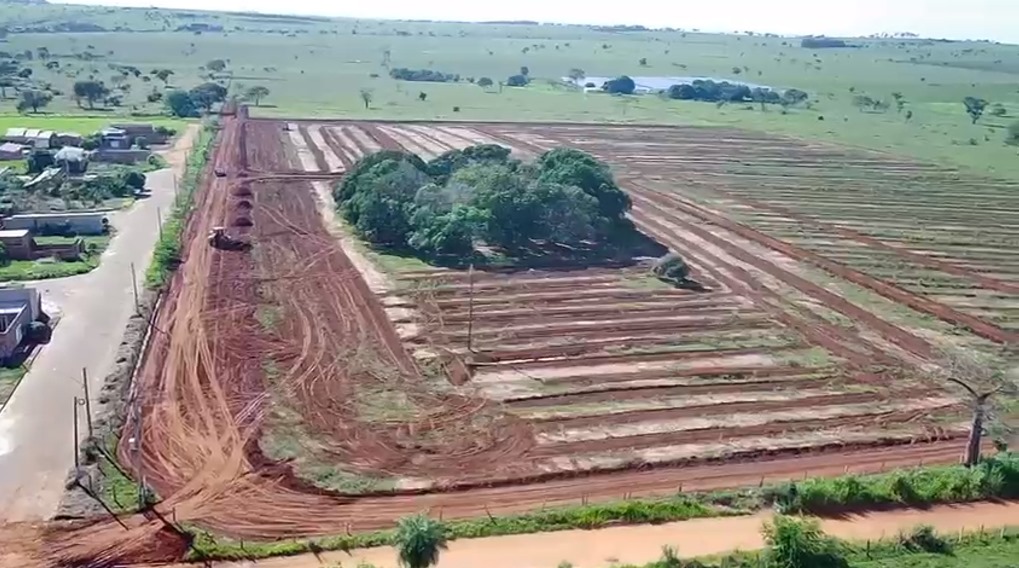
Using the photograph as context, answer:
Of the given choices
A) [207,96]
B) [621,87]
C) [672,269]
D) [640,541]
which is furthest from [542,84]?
[640,541]

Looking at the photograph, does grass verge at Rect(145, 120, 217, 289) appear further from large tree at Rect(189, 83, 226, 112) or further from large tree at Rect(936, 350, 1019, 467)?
large tree at Rect(936, 350, 1019, 467)

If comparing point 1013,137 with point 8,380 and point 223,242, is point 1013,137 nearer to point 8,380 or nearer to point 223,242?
point 223,242

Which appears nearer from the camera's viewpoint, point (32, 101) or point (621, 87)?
point (32, 101)

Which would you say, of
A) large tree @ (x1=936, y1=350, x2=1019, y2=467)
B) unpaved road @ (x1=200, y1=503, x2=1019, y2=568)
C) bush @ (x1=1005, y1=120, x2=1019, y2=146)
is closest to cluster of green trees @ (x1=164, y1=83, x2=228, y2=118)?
large tree @ (x1=936, y1=350, x2=1019, y2=467)

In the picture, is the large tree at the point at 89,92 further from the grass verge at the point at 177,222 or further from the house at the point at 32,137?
the grass verge at the point at 177,222

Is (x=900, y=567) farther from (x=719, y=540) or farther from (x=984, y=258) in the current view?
(x=984, y=258)
